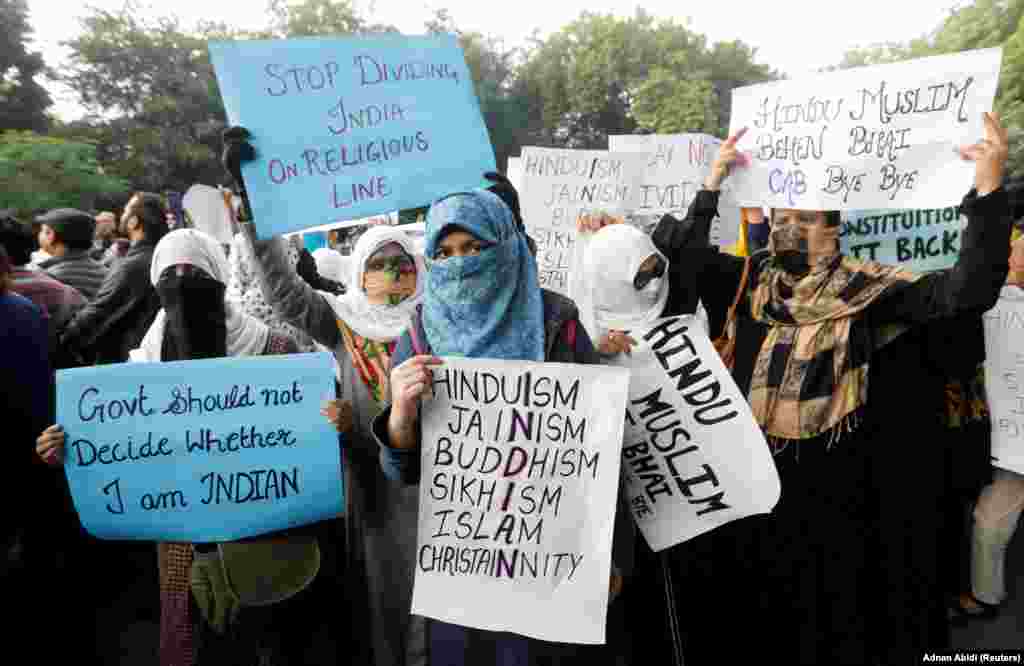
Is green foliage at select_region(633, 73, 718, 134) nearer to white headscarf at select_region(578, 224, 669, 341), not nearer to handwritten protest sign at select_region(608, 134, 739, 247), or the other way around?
handwritten protest sign at select_region(608, 134, 739, 247)

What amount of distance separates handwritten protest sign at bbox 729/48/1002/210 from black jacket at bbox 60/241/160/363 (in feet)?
9.17

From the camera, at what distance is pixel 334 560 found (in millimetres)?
2232

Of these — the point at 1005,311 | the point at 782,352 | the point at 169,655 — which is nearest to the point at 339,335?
the point at 169,655

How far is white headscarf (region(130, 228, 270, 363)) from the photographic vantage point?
223cm

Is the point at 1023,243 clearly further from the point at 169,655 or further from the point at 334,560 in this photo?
the point at 169,655

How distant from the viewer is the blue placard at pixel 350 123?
1971 millimetres

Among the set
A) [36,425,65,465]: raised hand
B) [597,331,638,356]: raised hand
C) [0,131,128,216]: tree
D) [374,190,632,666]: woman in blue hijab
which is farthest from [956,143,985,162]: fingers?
[0,131,128,216]: tree

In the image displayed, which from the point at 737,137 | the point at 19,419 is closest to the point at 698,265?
the point at 737,137

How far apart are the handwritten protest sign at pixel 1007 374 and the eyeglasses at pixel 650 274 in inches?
66.5

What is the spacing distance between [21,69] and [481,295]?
32.8m

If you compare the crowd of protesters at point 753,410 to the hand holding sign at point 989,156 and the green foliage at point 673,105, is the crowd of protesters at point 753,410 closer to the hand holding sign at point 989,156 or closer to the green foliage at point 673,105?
the hand holding sign at point 989,156

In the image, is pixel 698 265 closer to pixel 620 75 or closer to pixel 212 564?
pixel 212 564

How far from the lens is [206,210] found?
17.8 ft

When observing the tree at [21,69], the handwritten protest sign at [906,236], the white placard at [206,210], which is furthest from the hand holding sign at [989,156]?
the tree at [21,69]
